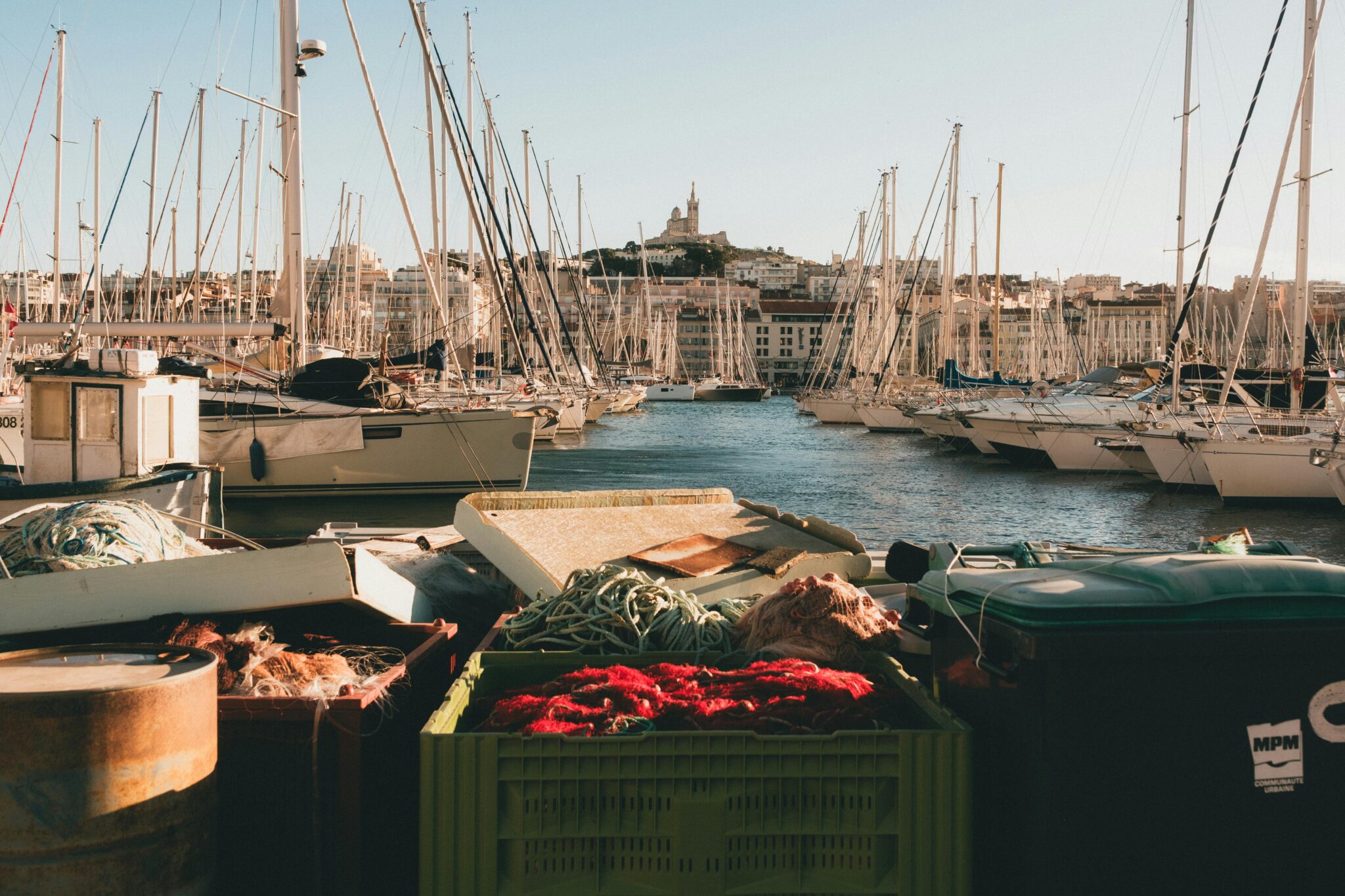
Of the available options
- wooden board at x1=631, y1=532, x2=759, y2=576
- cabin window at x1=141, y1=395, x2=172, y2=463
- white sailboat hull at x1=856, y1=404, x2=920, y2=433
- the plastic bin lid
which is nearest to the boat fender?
cabin window at x1=141, y1=395, x2=172, y2=463

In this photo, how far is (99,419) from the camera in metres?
12.9

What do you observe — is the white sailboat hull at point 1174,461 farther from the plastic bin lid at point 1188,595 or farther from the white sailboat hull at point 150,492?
the plastic bin lid at point 1188,595

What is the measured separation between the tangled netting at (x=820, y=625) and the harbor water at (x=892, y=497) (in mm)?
10893

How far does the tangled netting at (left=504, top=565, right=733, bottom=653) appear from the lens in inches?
184

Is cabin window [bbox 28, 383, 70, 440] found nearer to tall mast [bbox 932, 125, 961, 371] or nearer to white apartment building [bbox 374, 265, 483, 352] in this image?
white apartment building [bbox 374, 265, 483, 352]

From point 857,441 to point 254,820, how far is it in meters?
44.2

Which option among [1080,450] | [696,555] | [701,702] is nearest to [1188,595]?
[701,702]

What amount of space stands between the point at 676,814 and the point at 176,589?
2.34 meters

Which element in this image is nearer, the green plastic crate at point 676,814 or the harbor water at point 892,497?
the green plastic crate at point 676,814

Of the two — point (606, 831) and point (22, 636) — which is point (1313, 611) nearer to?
point (606, 831)

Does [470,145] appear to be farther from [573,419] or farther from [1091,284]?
[1091,284]

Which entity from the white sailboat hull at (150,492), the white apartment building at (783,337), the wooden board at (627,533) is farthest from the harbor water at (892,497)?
the white apartment building at (783,337)

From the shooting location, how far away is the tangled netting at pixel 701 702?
11.8 feet

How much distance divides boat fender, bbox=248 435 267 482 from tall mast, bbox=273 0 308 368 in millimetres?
2671
